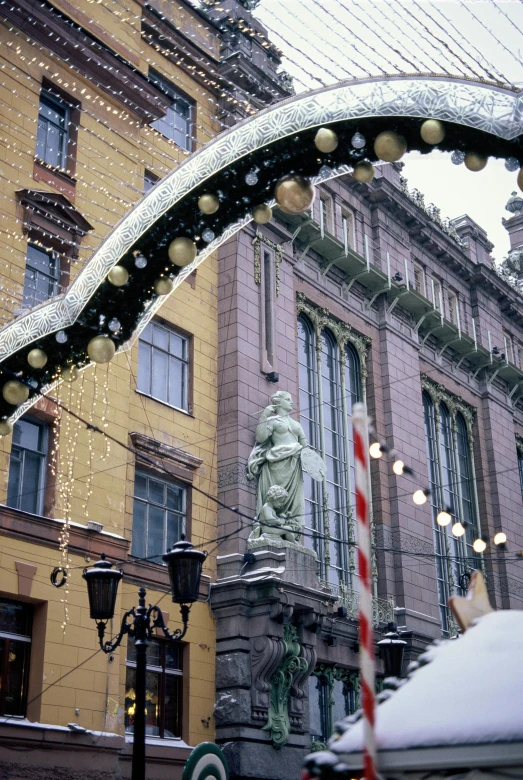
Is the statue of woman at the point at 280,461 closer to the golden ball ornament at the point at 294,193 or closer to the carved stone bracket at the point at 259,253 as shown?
the carved stone bracket at the point at 259,253

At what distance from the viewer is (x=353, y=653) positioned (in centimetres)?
2445

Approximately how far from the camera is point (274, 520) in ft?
71.1

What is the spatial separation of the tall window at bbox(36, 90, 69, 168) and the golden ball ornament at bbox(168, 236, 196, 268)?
1265 centimetres

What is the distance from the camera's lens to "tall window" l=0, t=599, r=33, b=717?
1681 centimetres

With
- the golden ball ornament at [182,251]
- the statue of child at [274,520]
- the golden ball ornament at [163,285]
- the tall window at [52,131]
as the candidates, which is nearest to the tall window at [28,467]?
the statue of child at [274,520]

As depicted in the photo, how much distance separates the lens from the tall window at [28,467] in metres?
17.9

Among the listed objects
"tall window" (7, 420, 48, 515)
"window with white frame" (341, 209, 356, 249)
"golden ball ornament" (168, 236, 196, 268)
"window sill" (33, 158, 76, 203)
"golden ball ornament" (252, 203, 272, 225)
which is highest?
"window with white frame" (341, 209, 356, 249)

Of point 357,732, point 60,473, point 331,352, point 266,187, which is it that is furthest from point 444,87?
point 331,352

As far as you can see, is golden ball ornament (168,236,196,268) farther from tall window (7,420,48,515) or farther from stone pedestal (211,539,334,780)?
stone pedestal (211,539,334,780)

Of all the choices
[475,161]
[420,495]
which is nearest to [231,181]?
[475,161]

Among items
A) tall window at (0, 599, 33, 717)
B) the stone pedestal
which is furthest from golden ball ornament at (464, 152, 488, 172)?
the stone pedestal

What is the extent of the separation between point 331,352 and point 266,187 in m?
19.9

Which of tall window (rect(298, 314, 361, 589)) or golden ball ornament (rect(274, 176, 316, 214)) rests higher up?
tall window (rect(298, 314, 361, 589))

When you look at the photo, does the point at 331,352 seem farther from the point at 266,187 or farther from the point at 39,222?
the point at 266,187
